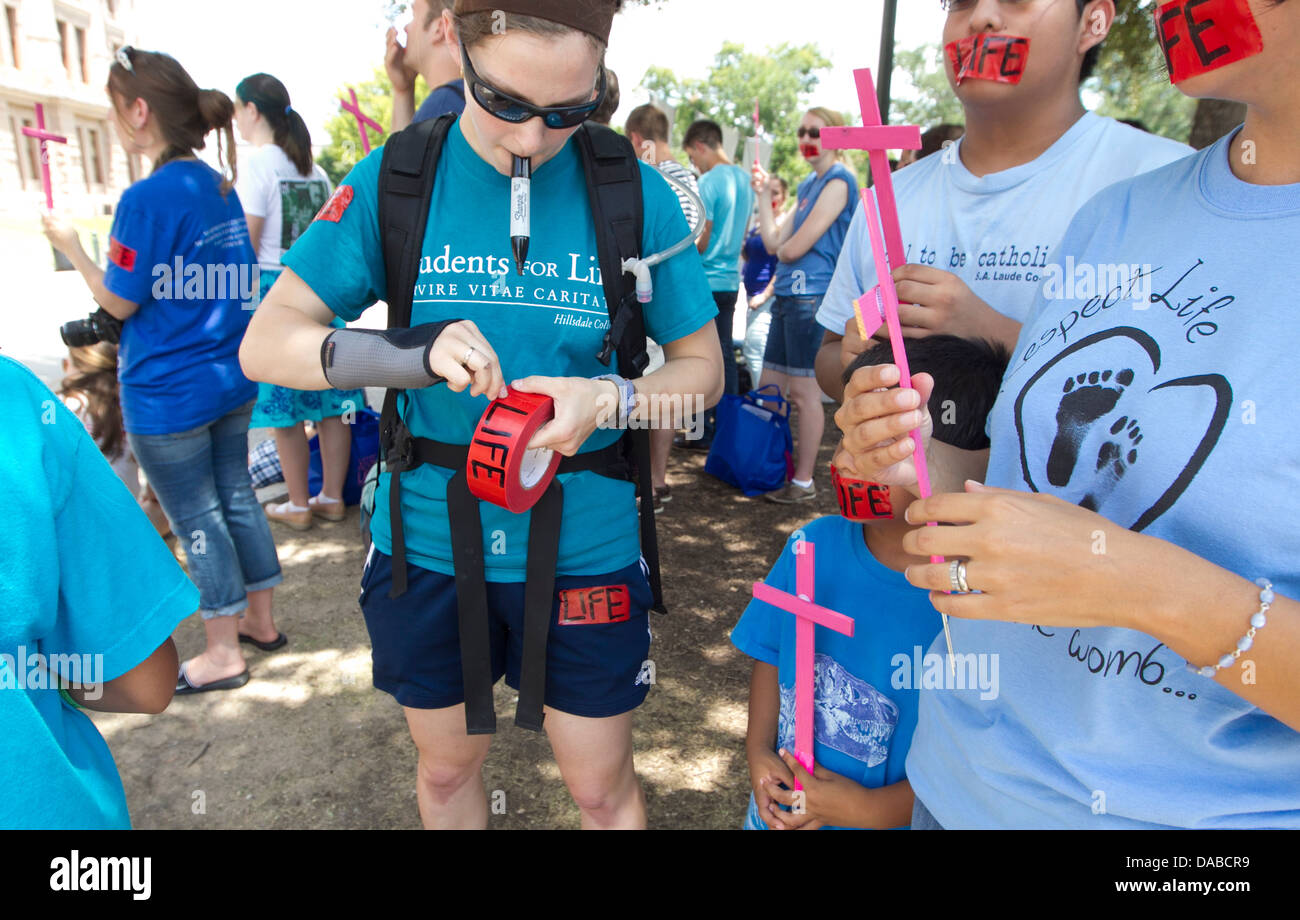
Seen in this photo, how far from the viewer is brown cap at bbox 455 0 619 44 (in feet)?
4.60

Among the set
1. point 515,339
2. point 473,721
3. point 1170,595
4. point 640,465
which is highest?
point 515,339

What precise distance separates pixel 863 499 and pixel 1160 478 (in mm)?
571

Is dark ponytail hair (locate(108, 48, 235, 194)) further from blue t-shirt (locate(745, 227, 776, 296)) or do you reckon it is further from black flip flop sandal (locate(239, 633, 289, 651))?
blue t-shirt (locate(745, 227, 776, 296))

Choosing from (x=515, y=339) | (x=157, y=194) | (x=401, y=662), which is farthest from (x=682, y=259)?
(x=157, y=194)

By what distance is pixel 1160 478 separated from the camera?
3.18 feet

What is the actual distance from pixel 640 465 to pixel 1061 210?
102cm

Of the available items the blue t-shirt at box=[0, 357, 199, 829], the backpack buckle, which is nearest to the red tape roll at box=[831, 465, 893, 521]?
the backpack buckle

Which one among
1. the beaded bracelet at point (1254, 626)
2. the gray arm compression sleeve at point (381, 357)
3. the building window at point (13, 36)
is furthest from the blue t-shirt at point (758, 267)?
the building window at point (13, 36)

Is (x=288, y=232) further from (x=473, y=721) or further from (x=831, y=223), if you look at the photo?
(x=473, y=721)

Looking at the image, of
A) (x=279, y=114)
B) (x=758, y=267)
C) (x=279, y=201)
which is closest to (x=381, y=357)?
(x=279, y=201)

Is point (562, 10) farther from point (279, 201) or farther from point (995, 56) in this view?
point (279, 201)

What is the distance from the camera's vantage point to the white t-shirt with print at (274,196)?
4.30m

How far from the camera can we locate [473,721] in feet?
5.79
